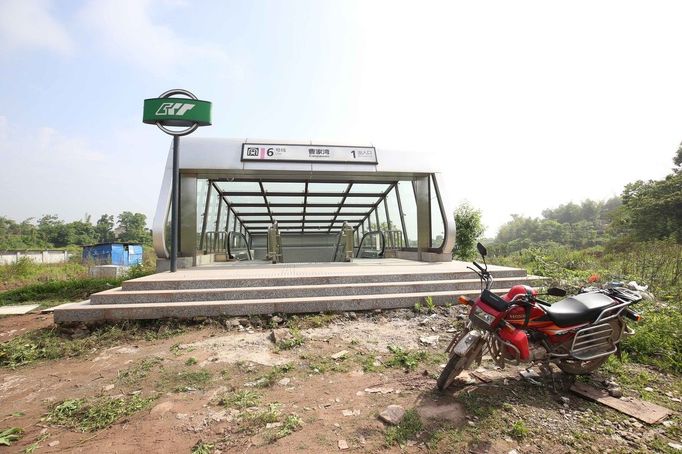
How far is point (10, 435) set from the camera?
2271 millimetres

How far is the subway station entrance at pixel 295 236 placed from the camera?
16.3 feet

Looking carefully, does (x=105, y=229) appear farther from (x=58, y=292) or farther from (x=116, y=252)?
(x=58, y=292)

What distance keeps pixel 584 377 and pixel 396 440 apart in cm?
199

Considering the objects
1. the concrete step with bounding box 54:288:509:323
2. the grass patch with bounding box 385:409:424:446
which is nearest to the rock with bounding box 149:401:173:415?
the grass patch with bounding box 385:409:424:446

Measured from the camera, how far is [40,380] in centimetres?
328

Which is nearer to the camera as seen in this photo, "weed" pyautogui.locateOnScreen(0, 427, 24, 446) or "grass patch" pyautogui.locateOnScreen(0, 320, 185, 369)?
"weed" pyautogui.locateOnScreen(0, 427, 24, 446)

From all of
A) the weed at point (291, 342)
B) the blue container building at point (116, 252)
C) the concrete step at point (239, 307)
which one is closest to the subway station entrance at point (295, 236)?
the concrete step at point (239, 307)

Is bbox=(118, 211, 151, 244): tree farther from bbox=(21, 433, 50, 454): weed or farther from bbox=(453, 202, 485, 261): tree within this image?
bbox=(21, 433, 50, 454): weed

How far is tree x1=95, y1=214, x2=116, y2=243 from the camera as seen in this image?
59.3m

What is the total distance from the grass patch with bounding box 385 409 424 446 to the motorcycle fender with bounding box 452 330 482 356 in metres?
Answer: 0.57

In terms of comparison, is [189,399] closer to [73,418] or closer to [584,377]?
[73,418]

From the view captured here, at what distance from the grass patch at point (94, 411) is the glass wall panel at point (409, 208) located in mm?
8322

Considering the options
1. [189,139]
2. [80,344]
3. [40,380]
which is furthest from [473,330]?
[189,139]

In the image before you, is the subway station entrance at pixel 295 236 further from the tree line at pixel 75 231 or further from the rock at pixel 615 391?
the tree line at pixel 75 231
